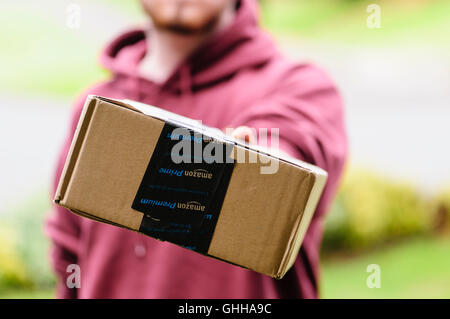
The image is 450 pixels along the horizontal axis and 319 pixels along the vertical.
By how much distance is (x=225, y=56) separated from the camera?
1.07m

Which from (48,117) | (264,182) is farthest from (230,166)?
(48,117)

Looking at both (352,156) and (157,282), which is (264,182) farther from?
(352,156)

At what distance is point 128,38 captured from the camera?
1.26 m

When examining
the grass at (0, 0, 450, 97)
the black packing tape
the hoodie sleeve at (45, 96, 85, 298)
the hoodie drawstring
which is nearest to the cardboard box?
the black packing tape

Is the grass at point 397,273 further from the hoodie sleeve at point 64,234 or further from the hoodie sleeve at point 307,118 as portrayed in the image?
the hoodie sleeve at point 307,118

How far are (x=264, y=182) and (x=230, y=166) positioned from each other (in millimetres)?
51

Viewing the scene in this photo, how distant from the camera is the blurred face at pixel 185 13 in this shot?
41.1 inches

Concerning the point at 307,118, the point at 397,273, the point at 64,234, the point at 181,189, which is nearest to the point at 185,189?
the point at 181,189

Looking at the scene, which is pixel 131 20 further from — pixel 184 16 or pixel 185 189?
pixel 185 189

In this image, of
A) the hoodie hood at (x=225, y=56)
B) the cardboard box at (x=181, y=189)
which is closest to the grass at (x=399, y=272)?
the hoodie hood at (x=225, y=56)

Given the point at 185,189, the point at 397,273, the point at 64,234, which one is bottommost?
the point at 397,273

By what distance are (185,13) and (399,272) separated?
159 centimetres

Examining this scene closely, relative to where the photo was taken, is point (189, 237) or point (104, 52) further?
→ point (104, 52)

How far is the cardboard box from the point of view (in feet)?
2.19
